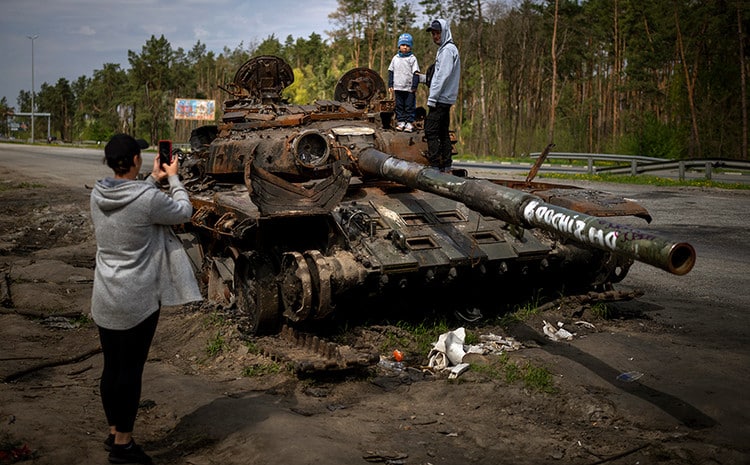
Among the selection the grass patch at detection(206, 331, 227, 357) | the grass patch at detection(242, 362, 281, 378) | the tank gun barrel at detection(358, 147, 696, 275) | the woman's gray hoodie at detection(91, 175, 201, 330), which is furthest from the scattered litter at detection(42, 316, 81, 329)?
the woman's gray hoodie at detection(91, 175, 201, 330)

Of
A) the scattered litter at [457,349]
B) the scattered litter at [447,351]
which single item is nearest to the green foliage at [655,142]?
the scattered litter at [457,349]

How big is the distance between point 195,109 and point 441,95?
A: 1632 inches

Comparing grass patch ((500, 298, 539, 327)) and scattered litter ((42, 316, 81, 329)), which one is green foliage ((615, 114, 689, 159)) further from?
scattered litter ((42, 316, 81, 329))

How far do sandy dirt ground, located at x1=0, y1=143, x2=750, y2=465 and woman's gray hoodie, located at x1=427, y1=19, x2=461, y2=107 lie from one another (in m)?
2.69

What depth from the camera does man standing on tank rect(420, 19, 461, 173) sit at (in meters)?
9.45

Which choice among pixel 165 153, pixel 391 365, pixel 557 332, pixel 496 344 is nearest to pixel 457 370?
pixel 391 365

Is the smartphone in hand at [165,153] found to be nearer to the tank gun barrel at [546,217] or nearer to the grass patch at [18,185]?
the tank gun barrel at [546,217]

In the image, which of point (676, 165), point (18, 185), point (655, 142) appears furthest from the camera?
point (655, 142)

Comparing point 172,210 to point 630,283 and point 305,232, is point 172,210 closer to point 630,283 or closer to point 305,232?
point 305,232

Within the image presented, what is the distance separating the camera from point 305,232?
8.87 metres

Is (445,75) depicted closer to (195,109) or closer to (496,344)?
(496,344)

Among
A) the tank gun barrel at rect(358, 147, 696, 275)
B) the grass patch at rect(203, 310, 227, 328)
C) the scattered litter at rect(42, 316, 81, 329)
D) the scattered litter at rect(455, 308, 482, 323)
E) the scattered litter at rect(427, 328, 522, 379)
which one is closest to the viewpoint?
the tank gun barrel at rect(358, 147, 696, 275)

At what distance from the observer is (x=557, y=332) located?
8547mm

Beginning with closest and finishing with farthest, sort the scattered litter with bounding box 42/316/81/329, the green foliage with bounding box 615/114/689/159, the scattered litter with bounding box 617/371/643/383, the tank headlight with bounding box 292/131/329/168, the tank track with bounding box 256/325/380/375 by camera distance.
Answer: the scattered litter with bounding box 617/371/643/383 → the tank track with bounding box 256/325/380/375 → the tank headlight with bounding box 292/131/329/168 → the scattered litter with bounding box 42/316/81/329 → the green foliage with bounding box 615/114/689/159
